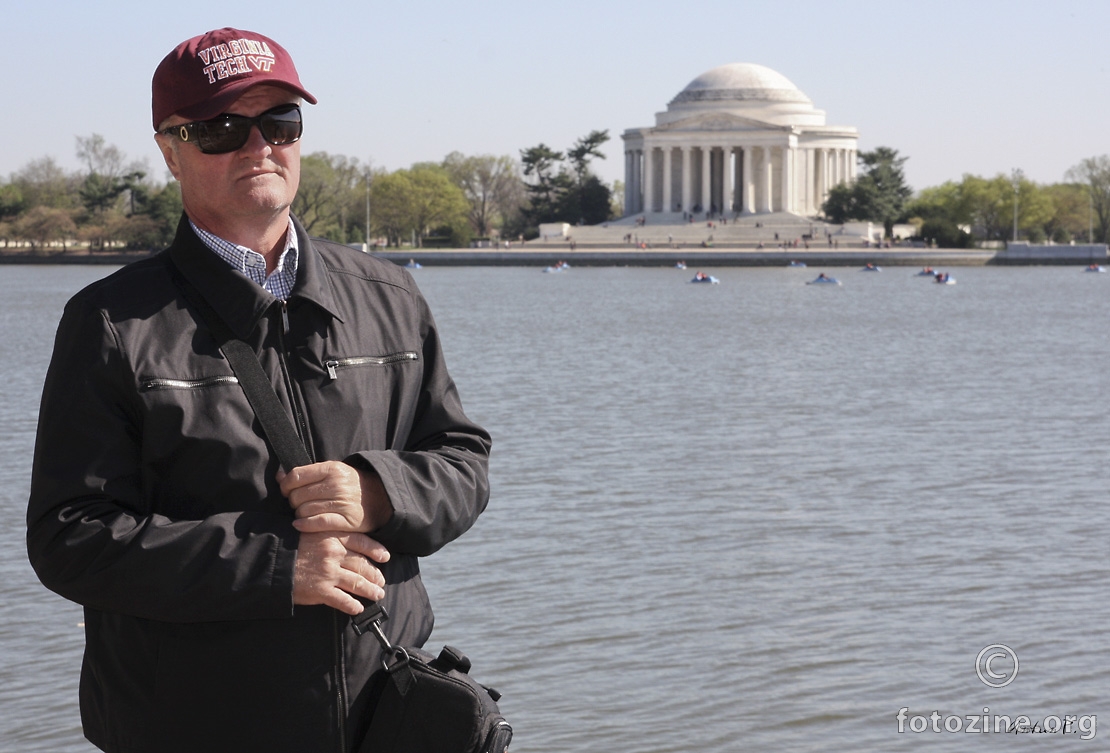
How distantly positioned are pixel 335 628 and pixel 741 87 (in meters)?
143

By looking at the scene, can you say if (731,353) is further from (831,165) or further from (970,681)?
(831,165)

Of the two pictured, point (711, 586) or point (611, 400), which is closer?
point (711, 586)

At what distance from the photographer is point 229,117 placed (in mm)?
3627

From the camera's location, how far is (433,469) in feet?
12.1

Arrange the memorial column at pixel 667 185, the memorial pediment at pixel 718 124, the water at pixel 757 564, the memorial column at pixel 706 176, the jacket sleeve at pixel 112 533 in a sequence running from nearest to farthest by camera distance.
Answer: the jacket sleeve at pixel 112 533, the water at pixel 757 564, the memorial pediment at pixel 718 124, the memorial column at pixel 706 176, the memorial column at pixel 667 185

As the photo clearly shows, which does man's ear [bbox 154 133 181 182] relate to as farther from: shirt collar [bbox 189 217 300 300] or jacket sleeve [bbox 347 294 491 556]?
jacket sleeve [bbox 347 294 491 556]

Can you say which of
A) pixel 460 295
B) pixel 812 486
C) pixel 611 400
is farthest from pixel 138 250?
pixel 812 486

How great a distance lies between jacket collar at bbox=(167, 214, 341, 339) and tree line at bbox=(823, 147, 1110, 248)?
116066 mm

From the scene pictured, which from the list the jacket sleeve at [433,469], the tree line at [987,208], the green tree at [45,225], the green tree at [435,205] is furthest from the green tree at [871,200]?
the jacket sleeve at [433,469]

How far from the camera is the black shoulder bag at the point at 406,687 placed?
11.3ft

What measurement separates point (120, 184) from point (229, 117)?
129 meters

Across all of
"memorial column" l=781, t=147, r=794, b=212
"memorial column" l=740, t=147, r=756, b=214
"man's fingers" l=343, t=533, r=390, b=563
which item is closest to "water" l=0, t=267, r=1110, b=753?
"man's fingers" l=343, t=533, r=390, b=563

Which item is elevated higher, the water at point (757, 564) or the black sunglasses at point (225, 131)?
the black sunglasses at point (225, 131)

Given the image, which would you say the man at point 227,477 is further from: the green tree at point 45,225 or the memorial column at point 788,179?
the memorial column at point 788,179
